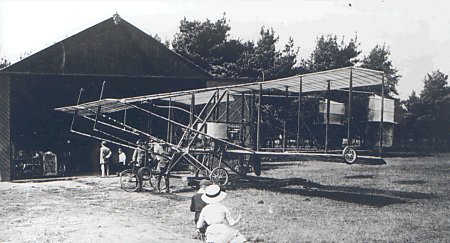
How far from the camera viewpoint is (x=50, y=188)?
1577 cm

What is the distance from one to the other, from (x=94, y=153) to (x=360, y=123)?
1319cm

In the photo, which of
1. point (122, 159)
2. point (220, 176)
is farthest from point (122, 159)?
point (220, 176)

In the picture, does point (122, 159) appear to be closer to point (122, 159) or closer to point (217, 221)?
point (122, 159)

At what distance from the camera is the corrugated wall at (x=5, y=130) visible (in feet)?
59.7

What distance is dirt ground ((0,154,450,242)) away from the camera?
8.02 meters

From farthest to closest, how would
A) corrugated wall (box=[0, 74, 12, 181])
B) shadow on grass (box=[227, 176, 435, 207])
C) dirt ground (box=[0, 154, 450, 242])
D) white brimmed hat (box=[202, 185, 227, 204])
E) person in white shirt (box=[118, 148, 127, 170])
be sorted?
person in white shirt (box=[118, 148, 127, 170]), corrugated wall (box=[0, 74, 12, 181]), shadow on grass (box=[227, 176, 435, 207]), dirt ground (box=[0, 154, 450, 242]), white brimmed hat (box=[202, 185, 227, 204])

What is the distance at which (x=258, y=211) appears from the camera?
1034 centimetres

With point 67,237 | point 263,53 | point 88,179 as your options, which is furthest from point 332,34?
point 67,237

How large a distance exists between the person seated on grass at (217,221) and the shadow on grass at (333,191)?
21.5ft

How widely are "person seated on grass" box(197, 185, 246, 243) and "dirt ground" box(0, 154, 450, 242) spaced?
206 centimetres

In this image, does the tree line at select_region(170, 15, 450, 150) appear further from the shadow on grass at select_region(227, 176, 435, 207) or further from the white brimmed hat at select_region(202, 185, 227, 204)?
the white brimmed hat at select_region(202, 185, 227, 204)

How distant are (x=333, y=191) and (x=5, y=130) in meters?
13.6

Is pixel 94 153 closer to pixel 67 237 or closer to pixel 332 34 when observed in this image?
pixel 67 237

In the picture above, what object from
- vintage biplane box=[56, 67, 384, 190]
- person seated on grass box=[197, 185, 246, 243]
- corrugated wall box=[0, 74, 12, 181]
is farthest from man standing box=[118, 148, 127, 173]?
person seated on grass box=[197, 185, 246, 243]
